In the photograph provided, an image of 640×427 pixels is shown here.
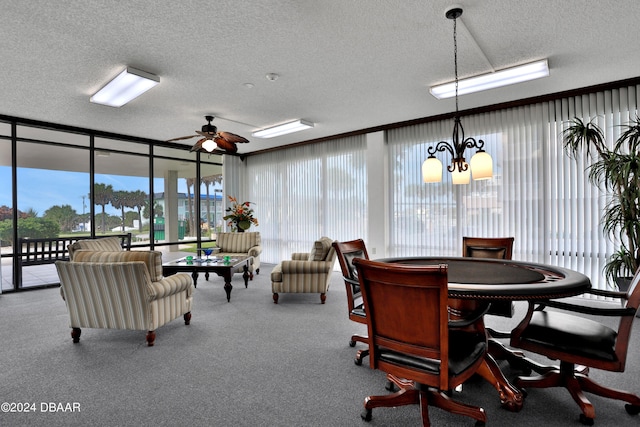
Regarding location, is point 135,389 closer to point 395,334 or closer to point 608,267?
point 395,334

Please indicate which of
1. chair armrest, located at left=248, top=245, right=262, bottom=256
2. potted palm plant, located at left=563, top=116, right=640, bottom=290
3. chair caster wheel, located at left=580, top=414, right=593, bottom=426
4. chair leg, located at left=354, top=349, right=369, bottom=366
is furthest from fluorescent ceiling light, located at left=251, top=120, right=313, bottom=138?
chair caster wheel, located at left=580, top=414, right=593, bottom=426

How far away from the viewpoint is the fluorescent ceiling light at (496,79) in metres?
3.36

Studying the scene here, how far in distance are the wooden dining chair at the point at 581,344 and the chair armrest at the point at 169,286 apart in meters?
2.82

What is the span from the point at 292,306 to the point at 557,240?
3.58 metres

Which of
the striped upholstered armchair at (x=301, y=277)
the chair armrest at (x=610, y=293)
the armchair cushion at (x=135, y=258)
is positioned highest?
the armchair cushion at (x=135, y=258)

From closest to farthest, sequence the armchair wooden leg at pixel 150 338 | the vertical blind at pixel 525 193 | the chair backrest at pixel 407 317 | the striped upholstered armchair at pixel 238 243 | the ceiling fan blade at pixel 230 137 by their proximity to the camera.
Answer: the chair backrest at pixel 407 317 → the armchair wooden leg at pixel 150 338 → the vertical blind at pixel 525 193 → the ceiling fan blade at pixel 230 137 → the striped upholstered armchair at pixel 238 243

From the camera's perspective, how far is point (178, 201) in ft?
24.3

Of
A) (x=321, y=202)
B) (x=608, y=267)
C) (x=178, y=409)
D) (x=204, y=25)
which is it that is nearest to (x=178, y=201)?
(x=321, y=202)

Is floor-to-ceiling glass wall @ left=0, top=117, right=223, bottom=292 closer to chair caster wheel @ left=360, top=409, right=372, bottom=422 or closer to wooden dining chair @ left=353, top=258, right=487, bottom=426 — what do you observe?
chair caster wheel @ left=360, top=409, right=372, bottom=422

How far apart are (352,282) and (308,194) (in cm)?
483

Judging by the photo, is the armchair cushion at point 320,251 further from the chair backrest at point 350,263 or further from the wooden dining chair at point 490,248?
the wooden dining chair at point 490,248

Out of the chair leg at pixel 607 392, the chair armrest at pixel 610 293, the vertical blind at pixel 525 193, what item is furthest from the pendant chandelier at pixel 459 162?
the vertical blind at pixel 525 193

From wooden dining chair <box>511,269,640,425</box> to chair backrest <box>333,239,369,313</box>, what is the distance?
1132mm

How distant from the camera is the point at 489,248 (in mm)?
3402
